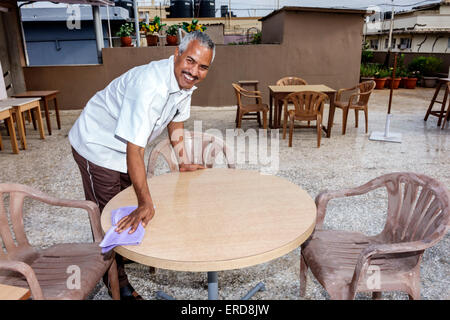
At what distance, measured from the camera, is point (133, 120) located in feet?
4.79

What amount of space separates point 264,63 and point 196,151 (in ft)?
22.6

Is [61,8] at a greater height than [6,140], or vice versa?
[61,8]

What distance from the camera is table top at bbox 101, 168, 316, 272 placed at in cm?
122

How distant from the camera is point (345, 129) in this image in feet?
20.4

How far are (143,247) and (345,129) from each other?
5624mm

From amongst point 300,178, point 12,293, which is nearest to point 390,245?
point 12,293

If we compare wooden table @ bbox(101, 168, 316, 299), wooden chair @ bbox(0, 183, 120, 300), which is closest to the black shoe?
wooden chair @ bbox(0, 183, 120, 300)

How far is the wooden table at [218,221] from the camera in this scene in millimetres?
1217

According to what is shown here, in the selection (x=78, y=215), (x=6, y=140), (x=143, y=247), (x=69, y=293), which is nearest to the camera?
(x=143, y=247)

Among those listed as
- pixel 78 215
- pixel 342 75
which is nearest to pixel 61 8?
pixel 342 75

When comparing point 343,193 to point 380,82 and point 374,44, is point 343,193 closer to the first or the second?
point 380,82

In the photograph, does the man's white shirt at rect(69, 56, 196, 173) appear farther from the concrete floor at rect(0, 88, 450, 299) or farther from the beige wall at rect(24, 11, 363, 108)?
the beige wall at rect(24, 11, 363, 108)

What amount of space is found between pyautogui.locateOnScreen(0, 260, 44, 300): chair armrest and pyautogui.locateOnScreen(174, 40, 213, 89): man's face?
0.99 metres
